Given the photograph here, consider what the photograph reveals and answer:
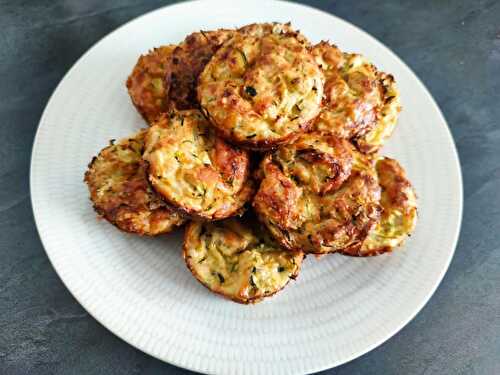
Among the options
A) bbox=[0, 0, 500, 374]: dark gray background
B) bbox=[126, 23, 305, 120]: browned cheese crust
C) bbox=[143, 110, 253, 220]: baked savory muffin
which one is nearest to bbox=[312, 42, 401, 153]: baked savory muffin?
bbox=[126, 23, 305, 120]: browned cheese crust

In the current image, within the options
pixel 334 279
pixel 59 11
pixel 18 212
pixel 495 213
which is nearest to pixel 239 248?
pixel 334 279

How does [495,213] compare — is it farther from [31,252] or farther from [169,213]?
[31,252]

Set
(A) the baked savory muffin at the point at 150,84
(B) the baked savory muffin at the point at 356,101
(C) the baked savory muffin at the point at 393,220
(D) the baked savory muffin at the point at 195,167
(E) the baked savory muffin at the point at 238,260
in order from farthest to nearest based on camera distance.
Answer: (A) the baked savory muffin at the point at 150,84 → (C) the baked savory muffin at the point at 393,220 → (B) the baked savory muffin at the point at 356,101 → (E) the baked savory muffin at the point at 238,260 → (D) the baked savory muffin at the point at 195,167

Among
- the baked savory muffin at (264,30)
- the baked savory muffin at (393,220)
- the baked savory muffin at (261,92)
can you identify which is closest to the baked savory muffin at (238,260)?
the baked savory muffin at (393,220)

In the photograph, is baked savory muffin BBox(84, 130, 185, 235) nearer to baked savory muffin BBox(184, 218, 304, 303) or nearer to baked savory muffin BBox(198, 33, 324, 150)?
baked savory muffin BBox(184, 218, 304, 303)

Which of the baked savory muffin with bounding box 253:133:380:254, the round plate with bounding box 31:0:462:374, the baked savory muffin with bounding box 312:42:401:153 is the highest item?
the baked savory muffin with bounding box 312:42:401:153

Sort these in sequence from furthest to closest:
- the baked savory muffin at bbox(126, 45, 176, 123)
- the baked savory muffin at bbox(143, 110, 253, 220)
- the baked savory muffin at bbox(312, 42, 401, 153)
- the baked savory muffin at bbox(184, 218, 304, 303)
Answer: the baked savory muffin at bbox(126, 45, 176, 123) → the baked savory muffin at bbox(312, 42, 401, 153) → the baked savory muffin at bbox(184, 218, 304, 303) → the baked savory muffin at bbox(143, 110, 253, 220)

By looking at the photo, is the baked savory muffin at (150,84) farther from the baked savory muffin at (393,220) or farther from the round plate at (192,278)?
the baked savory muffin at (393,220)
